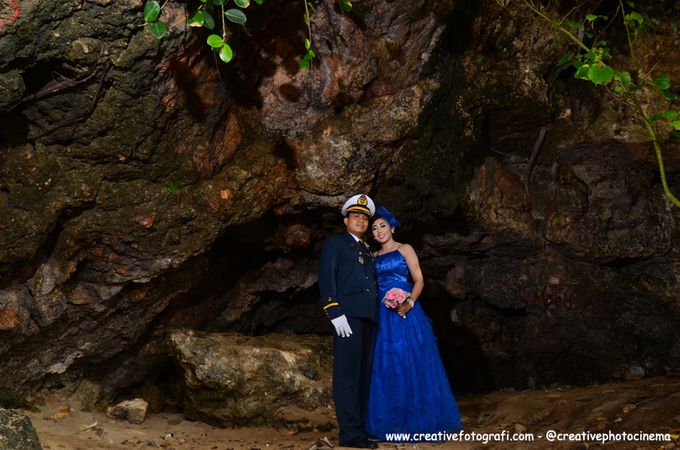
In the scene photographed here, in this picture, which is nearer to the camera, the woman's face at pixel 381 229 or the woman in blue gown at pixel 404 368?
the woman in blue gown at pixel 404 368

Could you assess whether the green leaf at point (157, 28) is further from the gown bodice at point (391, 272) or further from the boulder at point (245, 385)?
the boulder at point (245, 385)

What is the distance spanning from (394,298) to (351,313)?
1.59 feet

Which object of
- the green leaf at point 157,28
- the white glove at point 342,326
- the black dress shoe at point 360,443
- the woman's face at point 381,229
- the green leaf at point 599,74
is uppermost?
the green leaf at point 157,28

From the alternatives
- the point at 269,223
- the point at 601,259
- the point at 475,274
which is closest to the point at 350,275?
the point at 269,223

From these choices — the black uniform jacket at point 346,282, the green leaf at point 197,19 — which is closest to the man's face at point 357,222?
the black uniform jacket at point 346,282

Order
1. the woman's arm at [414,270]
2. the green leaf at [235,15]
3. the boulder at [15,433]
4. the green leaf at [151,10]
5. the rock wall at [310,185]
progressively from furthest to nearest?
the woman's arm at [414,270] < the rock wall at [310,185] < the green leaf at [235,15] < the green leaf at [151,10] < the boulder at [15,433]

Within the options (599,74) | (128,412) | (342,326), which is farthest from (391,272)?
(128,412)

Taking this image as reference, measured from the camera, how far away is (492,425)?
511 cm

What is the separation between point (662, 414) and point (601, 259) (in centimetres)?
281

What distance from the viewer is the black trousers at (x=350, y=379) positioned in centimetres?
456

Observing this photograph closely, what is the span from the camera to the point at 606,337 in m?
6.93

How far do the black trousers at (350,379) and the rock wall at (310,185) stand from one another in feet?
4.60

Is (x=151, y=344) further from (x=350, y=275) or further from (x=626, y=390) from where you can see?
(x=626, y=390)

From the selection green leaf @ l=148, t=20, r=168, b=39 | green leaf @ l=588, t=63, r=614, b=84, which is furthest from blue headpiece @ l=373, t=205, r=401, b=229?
green leaf @ l=148, t=20, r=168, b=39
